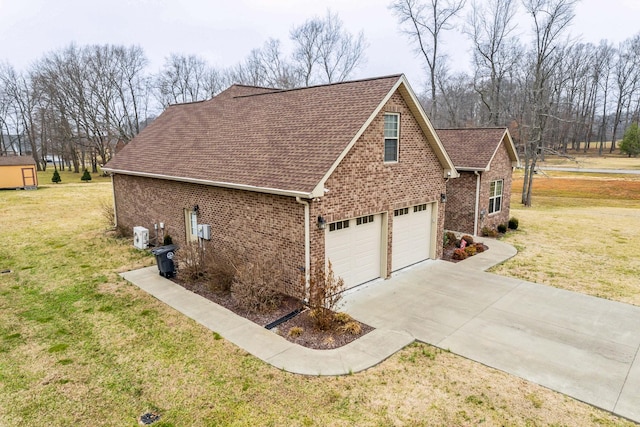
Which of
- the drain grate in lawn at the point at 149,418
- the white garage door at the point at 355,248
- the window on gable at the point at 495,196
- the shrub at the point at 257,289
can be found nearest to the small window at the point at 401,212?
the white garage door at the point at 355,248

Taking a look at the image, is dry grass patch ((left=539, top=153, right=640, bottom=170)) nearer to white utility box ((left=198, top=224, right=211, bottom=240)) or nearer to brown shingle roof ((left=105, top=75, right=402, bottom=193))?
brown shingle roof ((left=105, top=75, right=402, bottom=193))

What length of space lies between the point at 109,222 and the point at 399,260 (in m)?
15.9

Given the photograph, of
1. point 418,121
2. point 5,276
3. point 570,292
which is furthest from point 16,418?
point 570,292

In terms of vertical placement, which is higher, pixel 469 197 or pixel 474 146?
pixel 474 146

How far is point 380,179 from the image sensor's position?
11578 mm

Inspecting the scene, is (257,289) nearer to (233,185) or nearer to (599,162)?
(233,185)

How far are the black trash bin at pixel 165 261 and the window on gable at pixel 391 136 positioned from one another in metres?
7.30

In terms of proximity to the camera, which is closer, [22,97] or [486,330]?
[486,330]

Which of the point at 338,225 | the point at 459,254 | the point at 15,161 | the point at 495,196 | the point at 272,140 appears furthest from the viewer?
the point at 15,161

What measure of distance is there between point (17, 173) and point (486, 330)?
138 ft

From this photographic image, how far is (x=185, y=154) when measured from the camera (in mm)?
15047

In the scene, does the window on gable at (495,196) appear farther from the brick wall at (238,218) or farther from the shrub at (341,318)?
the shrub at (341,318)

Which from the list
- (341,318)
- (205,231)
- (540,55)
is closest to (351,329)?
(341,318)

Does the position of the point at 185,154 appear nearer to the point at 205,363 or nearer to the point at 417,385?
the point at 205,363
